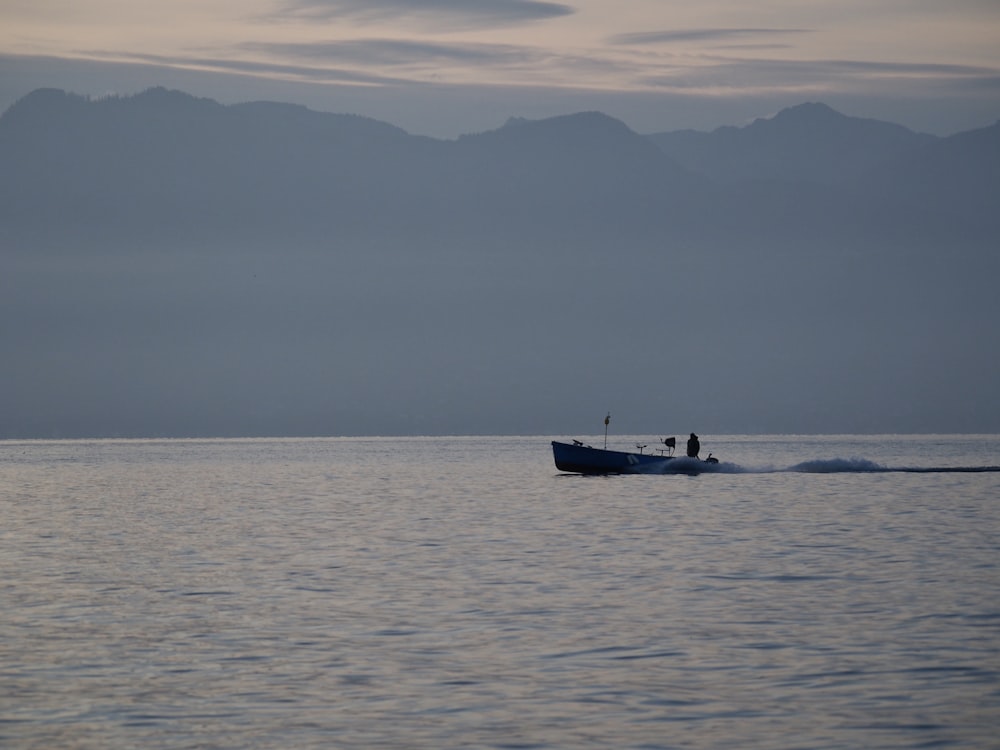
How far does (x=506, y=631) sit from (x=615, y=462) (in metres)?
62.4

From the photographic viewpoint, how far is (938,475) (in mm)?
98688

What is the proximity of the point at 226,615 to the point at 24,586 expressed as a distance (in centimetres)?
807

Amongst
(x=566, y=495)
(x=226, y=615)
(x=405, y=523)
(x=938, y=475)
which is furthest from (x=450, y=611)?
(x=938, y=475)

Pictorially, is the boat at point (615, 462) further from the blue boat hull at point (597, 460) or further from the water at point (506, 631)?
the water at point (506, 631)

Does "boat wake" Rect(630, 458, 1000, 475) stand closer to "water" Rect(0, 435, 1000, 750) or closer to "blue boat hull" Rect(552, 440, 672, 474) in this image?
"blue boat hull" Rect(552, 440, 672, 474)

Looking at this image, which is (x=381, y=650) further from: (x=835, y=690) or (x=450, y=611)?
(x=835, y=690)

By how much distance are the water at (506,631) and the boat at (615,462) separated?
28561 millimetres

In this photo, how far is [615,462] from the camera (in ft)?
298

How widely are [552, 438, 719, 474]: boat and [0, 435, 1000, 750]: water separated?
28561 millimetres

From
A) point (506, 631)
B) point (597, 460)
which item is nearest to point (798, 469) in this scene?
point (597, 460)

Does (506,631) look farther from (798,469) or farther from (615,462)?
(798,469)

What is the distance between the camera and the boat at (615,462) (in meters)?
90.8

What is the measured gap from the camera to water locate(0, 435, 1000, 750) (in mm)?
21047

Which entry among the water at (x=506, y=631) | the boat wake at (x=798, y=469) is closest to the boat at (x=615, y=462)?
the boat wake at (x=798, y=469)
